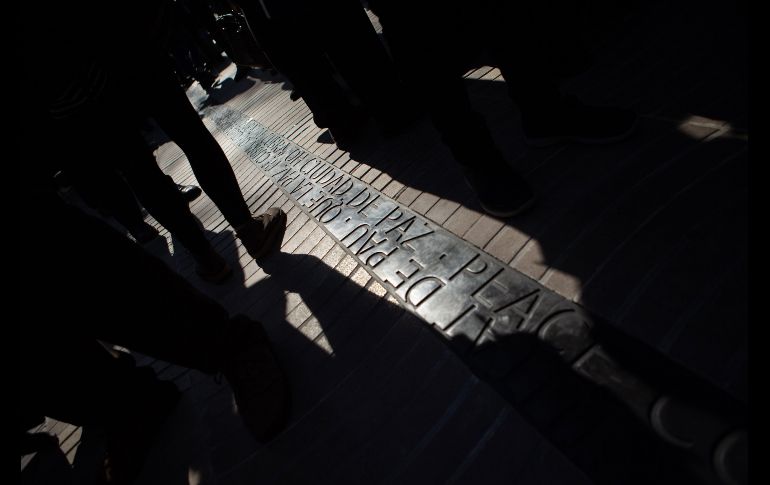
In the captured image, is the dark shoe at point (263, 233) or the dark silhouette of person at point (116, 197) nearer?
the dark shoe at point (263, 233)

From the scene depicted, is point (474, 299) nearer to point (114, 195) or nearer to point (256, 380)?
point (256, 380)

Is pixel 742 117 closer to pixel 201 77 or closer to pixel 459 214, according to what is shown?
pixel 459 214

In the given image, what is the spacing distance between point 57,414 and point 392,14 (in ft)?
7.58

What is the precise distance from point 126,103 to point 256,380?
4.47 ft

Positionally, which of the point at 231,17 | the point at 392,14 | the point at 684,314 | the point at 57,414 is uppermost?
the point at 231,17

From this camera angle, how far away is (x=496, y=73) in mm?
3090

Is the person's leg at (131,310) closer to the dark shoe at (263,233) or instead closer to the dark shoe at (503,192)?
the dark shoe at (263,233)

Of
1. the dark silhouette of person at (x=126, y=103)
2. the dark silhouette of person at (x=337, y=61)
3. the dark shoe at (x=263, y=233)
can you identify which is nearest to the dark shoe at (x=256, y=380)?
the dark shoe at (x=263, y=233)

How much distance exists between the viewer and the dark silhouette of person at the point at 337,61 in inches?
110

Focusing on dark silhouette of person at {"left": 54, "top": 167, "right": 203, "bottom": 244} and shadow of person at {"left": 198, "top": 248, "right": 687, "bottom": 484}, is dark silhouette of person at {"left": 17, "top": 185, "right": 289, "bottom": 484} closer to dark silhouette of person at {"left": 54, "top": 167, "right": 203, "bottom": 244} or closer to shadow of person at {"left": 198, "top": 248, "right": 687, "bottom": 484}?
shadow of person at {"left": 198, "top": 248, "right": 687, "bottom": 484}

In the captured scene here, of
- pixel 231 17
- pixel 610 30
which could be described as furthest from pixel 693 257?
pixel 231 17

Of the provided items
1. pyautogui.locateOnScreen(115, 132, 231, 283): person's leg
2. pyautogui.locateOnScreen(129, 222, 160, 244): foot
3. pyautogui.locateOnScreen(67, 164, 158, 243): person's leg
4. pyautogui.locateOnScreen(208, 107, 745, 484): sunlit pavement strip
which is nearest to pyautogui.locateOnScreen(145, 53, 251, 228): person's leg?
pyautogui.locateOnScreen(115, 132, 231, 283): person's leg

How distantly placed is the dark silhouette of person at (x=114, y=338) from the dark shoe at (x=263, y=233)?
0.73m

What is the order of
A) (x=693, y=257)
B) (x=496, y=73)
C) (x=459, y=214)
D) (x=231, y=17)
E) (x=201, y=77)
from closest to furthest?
(x=693, y=257)
(x=459, y=214)
(x=496, y=73)
(x=231, y=17)
(x=201, y=77)
